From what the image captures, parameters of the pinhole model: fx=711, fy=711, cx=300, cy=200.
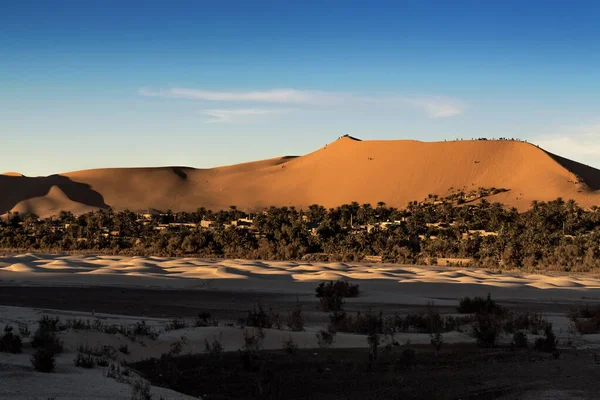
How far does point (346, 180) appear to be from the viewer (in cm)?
10550

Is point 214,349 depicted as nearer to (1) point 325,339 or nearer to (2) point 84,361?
(1) point 325,339

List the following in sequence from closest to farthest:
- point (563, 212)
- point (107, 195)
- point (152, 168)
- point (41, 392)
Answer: point (41, 392) < point (563, 212) < point (107, 195) < point (152, 168)

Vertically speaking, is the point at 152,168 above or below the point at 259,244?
above

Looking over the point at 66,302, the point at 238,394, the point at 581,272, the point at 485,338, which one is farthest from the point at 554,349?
the point at 581,272

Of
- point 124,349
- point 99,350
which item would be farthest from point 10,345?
point 124,349

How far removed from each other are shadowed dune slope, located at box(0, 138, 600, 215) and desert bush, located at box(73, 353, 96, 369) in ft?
233

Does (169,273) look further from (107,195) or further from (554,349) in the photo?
(107,195)

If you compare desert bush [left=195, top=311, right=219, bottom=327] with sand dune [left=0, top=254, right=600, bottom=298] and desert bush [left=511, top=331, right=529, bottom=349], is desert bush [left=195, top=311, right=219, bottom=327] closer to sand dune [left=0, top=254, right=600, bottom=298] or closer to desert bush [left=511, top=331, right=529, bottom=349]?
desert bush [left=511, top=331, right=529, bottom=349]

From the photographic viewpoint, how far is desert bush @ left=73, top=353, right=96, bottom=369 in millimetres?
11148

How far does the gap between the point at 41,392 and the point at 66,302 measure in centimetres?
1546

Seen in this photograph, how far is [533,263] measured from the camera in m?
43.5

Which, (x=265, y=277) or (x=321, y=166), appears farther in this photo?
(x=321, y=166)

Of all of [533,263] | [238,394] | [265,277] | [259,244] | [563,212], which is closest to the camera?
[238,394]

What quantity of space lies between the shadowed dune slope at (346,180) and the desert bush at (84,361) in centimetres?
7099
